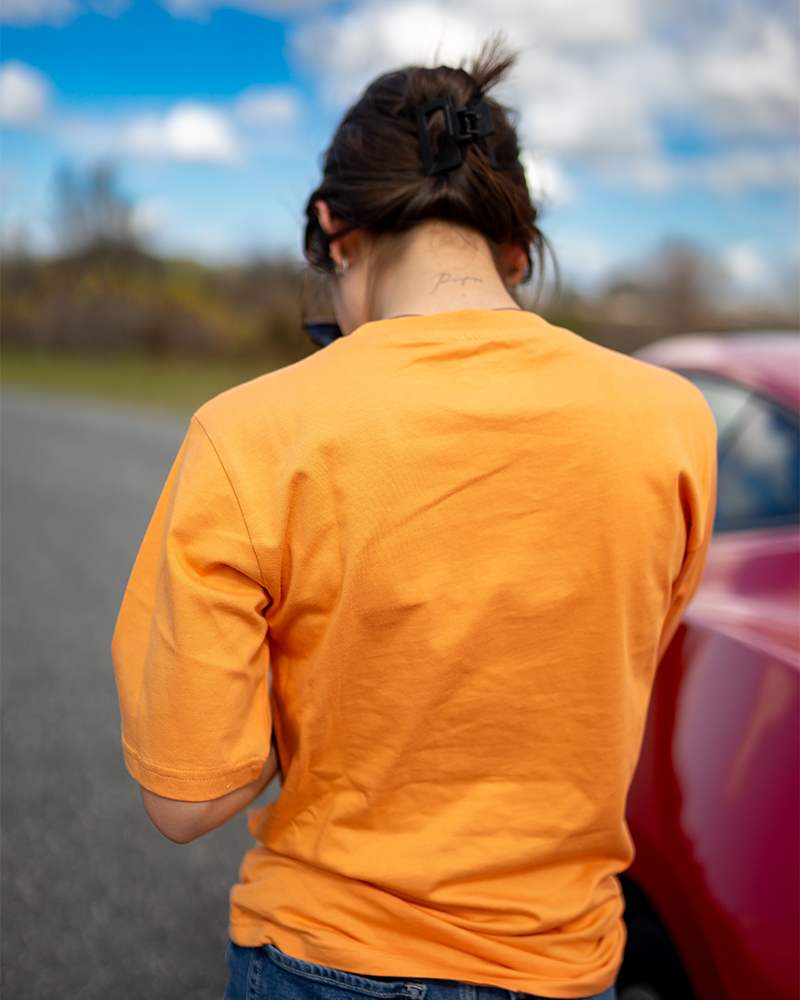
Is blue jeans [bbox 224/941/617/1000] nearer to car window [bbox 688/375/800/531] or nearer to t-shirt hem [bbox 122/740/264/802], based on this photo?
t-shirt hem [bbox 122/740/264/802]

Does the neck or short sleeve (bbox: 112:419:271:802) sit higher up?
the neck

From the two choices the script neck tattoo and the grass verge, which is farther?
the grass verge

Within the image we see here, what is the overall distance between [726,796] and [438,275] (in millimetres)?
976

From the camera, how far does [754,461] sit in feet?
7.28

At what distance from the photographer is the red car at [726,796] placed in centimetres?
129

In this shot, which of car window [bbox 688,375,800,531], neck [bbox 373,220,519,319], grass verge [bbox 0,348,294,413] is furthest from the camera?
grass verge [bbox 0,348,294,413]

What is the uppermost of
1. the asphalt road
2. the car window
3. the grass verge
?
the car window

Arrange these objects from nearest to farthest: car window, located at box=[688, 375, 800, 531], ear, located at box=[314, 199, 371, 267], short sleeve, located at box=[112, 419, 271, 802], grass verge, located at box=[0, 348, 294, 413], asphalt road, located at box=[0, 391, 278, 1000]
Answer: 1. short sleeve, located at box=[112, 419, 271, 802]
2. ear, located at box=[314, 199, 371, 267]
3. car window, located at box=[688, 375, 800, 531]
4. asphalt road, located at box=[0, 391, 278, 1000]
5. grass verge, located at box=[0, 348, 294, 413]

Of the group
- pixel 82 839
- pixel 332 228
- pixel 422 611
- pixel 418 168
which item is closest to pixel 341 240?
pixel 332 228

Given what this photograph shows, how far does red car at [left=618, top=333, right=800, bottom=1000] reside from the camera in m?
1.29

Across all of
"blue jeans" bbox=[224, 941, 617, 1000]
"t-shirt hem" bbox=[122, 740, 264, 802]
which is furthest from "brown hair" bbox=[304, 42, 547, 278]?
"blue jeans" bbox=[224, 941, 617, 1000]

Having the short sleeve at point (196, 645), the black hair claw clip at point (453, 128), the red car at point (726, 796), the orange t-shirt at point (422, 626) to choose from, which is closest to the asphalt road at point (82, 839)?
the red car at point (726, 796)

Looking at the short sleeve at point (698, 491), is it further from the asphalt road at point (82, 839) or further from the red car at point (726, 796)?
the asphalt road at point (82, 839)

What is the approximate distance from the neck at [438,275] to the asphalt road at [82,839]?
79.9 inches
